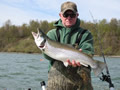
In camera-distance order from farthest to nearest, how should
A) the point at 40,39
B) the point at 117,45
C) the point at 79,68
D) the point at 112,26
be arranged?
the point at 112,26 → the point at 117,45 → the point at 79,68 → the point at 40,39

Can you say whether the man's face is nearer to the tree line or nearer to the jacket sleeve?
the jacket sleeve

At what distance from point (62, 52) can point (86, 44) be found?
20.1 inches

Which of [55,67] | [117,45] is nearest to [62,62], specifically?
[55,67]

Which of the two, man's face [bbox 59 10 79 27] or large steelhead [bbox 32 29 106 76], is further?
man's face [bbox 59 10 79 27]

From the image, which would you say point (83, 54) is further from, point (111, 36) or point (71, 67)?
point (111, 36)

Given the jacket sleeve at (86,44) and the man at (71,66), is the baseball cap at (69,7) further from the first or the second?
the jacket sleeve at (86,44)

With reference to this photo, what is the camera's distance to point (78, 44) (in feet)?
13.2

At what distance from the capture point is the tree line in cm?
7336

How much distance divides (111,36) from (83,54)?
246 feet

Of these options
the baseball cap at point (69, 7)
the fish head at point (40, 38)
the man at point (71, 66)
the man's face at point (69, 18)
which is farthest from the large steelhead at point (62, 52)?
the baseball cap at point (69, 7)

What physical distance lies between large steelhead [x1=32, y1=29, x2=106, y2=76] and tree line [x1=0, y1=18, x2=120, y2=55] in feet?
212

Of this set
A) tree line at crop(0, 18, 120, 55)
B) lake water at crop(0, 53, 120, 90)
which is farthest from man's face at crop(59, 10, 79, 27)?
tree line at crop(0, 18, 120, 55)

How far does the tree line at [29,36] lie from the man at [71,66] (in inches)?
2528

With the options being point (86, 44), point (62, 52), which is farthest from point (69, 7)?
point (62, 52)
